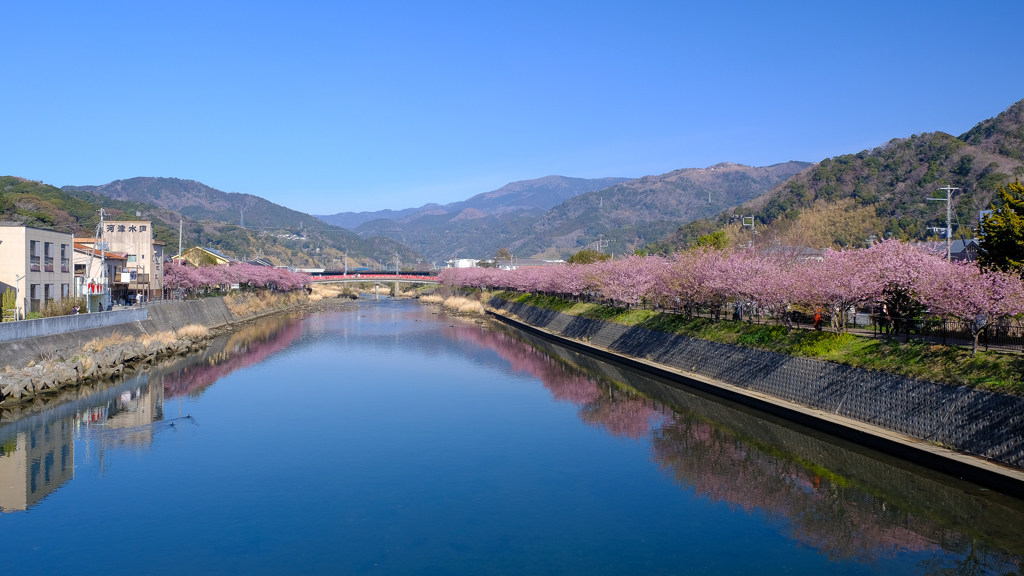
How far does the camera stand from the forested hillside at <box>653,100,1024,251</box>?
79250mm

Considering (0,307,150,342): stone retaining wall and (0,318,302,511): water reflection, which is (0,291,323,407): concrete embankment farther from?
(0,318,302,511): water reflection

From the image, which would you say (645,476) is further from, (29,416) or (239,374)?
(239,374)

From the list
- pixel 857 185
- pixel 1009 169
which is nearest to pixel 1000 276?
pixel 1009 169

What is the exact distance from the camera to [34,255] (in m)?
38.2

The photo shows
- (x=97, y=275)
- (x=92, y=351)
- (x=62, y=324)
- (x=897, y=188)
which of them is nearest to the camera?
(x=62, y=324)

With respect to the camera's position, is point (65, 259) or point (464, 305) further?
point (464, 305)

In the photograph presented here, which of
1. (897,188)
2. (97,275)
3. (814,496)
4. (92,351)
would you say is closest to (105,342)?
(92,351)

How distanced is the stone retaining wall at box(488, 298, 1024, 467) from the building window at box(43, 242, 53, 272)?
111ft

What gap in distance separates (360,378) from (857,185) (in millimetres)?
93982

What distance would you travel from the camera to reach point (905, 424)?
19.3 meters

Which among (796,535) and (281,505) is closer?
(796,535)

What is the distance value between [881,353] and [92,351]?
113 ft

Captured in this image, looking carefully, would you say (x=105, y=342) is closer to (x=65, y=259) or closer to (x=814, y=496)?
(x=65, y=259)

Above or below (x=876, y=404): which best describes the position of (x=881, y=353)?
A: above
